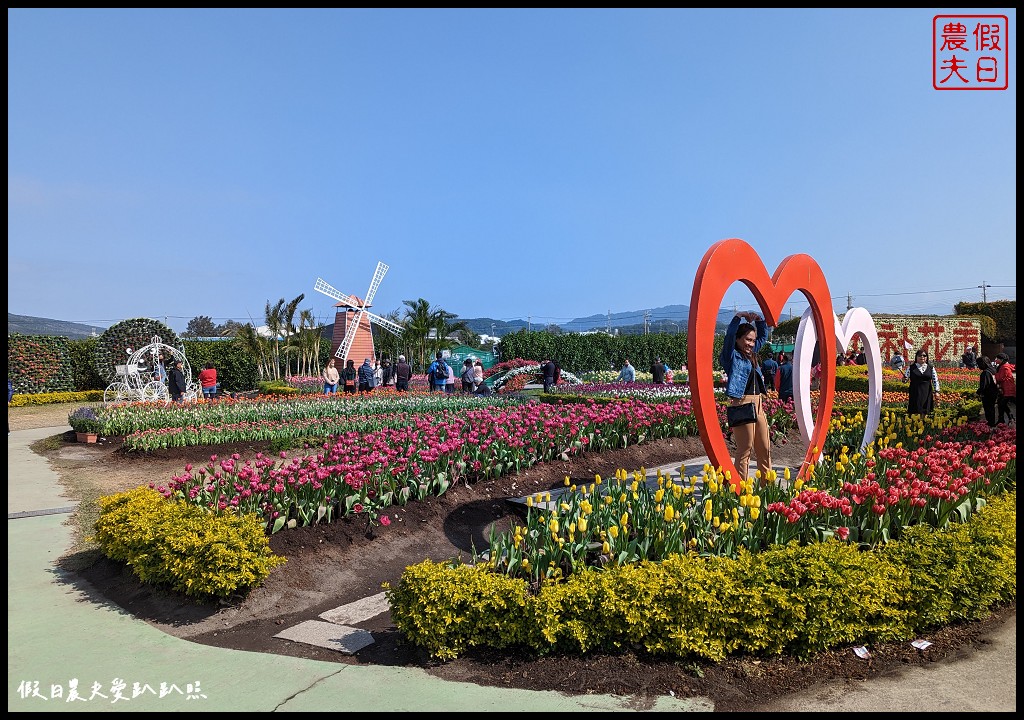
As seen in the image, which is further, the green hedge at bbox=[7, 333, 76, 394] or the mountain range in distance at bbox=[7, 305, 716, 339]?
the mountain range in distance at bbox=[7, 305, 716, 339]

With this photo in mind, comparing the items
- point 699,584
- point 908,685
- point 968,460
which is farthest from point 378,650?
point 968,460

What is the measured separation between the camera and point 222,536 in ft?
18.0

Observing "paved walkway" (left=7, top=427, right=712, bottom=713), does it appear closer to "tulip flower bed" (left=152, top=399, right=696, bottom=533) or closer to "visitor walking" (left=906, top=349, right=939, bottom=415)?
"tulip flower bed" (left=152, top=399, right=696, bottom=533)

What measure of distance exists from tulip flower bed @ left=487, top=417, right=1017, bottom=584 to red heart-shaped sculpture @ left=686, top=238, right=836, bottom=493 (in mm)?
581

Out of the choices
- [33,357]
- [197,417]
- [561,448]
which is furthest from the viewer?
[33,357]

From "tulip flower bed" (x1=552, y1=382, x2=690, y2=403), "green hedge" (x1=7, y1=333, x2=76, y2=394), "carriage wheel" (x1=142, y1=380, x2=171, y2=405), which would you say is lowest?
"tulip flower bed" (x1=552, y1=382, x2=690, y2=403)

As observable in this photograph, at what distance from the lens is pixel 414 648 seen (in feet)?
15.2

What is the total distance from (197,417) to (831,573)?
1309 centimetres

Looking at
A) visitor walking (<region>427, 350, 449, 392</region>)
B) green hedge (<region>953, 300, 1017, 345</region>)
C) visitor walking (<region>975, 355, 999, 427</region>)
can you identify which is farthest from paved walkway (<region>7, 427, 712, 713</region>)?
green hedge (<region>953, 300, 1017, 345</region>)

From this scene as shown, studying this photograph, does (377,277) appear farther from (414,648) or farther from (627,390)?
(414,648)

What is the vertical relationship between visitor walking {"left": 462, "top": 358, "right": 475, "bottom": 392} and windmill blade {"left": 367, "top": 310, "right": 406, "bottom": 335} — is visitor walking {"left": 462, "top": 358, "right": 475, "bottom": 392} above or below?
below

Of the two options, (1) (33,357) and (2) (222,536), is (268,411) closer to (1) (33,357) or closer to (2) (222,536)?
(2) (222,536)

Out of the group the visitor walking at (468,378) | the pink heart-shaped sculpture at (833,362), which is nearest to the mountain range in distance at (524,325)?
the visitor walking at (468,378)

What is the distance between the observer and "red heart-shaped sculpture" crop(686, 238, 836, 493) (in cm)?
670
